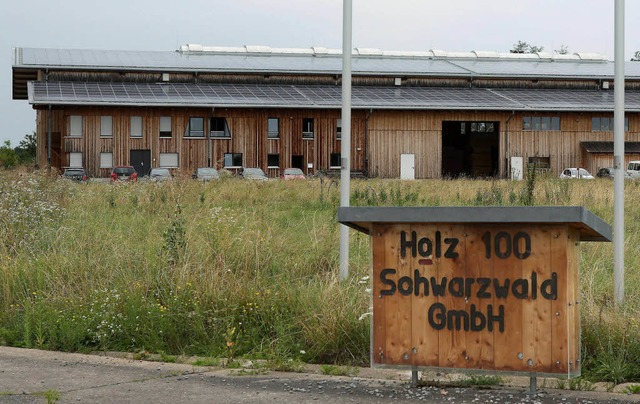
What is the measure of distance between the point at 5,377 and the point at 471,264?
153 inches

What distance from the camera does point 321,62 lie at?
69.8 metres

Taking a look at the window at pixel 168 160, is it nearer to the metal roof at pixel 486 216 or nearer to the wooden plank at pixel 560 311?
the metal roof at pixel 486 216

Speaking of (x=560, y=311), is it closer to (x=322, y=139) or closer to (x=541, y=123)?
(x=322, y=139)

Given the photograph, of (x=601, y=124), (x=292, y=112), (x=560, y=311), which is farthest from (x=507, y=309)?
(x=601, y=124)

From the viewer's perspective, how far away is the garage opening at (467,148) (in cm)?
7288

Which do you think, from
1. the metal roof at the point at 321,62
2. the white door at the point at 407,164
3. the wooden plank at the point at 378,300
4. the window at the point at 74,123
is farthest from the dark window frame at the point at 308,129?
the wooden plank at the point at 378,300

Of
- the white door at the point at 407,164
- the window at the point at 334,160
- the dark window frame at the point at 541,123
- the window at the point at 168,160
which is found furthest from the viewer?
the dark window frame at the point at 541,123

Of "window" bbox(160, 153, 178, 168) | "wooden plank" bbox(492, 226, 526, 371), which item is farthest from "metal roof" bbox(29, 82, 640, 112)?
"wooden plank" bbox(492, 226, 526, 371)

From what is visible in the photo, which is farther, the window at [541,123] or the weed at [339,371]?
the window at [541,123]

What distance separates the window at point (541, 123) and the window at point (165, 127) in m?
21.5

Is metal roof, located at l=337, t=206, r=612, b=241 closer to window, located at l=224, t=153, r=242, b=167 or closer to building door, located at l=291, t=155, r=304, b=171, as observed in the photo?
window, located at l=224, t=153, r=242, b=167

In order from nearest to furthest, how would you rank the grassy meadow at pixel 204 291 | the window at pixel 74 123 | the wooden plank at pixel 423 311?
the wooden plank at pixel 423 311
the grassy meadow at pixel 204 291
the window at pixel 74 123

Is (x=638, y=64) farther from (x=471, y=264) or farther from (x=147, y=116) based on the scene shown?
(x=471, y=264)

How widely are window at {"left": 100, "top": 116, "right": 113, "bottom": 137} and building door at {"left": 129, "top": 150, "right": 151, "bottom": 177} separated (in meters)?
1.67
